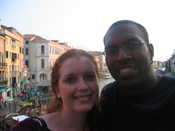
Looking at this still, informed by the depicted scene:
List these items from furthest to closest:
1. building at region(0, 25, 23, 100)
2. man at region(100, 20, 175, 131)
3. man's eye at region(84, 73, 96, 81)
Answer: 1. building at region(0, 25, 23, 100)
2. man's eye at region(84, 73, 96, 81)
3. man at region(100, 20, 175, 131)

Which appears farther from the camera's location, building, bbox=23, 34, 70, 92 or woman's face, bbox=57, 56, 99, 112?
building, bbox=23, 34, 70, 92

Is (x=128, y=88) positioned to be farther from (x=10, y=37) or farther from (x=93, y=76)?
(x=10, y=37)

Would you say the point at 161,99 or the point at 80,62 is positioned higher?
the point at 80,62

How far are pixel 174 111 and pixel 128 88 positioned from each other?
28cm

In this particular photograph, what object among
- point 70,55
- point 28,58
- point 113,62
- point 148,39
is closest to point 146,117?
point 113,62

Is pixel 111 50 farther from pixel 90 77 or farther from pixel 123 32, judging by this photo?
pixel 90 77

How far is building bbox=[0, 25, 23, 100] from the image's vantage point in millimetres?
24539

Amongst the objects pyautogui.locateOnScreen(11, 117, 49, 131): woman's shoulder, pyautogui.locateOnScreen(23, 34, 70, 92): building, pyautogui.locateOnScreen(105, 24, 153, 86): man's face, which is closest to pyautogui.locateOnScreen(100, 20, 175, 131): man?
pyautogui.locateOnScreen(105, 24, 153, 86): man's face

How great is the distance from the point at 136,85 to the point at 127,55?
185 millimetres

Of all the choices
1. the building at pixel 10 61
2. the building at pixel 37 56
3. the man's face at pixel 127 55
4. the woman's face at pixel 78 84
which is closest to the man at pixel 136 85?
the man's face at pixel 127 55

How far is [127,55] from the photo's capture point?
1265 mm

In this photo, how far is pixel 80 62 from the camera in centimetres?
153

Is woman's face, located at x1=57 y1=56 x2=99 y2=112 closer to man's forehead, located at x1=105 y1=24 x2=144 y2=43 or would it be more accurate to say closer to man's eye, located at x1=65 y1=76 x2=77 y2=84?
man's eye, located at x1=65 y1=76 x2=77 y2=84

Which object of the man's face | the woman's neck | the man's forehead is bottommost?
the woman's neck
